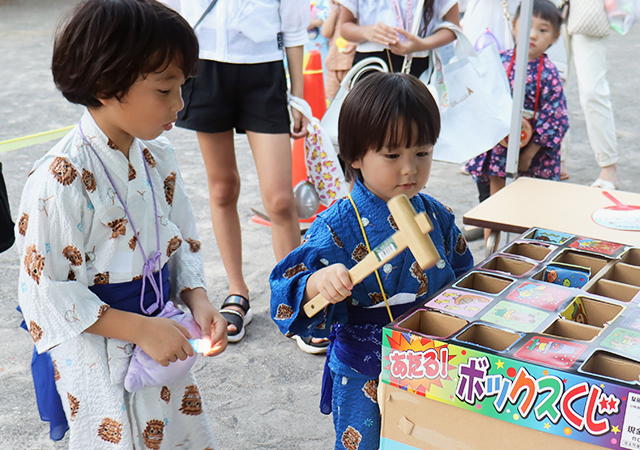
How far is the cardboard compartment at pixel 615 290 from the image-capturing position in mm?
1190

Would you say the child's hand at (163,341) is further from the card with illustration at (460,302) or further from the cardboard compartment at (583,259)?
the cardboard compartment at (583,259)

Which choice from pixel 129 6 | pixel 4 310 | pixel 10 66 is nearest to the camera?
pixel 129 6

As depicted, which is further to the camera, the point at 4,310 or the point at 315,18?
the point at 315,18

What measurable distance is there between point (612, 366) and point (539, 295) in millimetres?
220

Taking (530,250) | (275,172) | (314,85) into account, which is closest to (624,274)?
(530,250)

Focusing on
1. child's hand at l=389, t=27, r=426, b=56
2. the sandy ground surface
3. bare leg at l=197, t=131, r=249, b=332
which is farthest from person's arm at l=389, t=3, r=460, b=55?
the sandy ground surface

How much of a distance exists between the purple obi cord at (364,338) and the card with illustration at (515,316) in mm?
304

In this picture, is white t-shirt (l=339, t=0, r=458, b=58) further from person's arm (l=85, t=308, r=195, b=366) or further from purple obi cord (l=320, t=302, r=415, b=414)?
person's arm (l=85, t=308, r=195, b=366)

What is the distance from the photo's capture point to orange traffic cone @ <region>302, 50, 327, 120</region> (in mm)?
3898

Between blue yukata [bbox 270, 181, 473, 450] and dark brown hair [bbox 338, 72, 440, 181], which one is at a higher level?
dark brown hair [bbox 338, 72, 440, 181]

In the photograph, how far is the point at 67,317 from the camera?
126 cm

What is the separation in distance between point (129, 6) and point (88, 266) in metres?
0.49

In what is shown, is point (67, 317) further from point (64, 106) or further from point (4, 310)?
point (64, 106)

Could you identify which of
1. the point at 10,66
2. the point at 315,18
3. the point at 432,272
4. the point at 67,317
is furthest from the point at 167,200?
the point at 10,66
